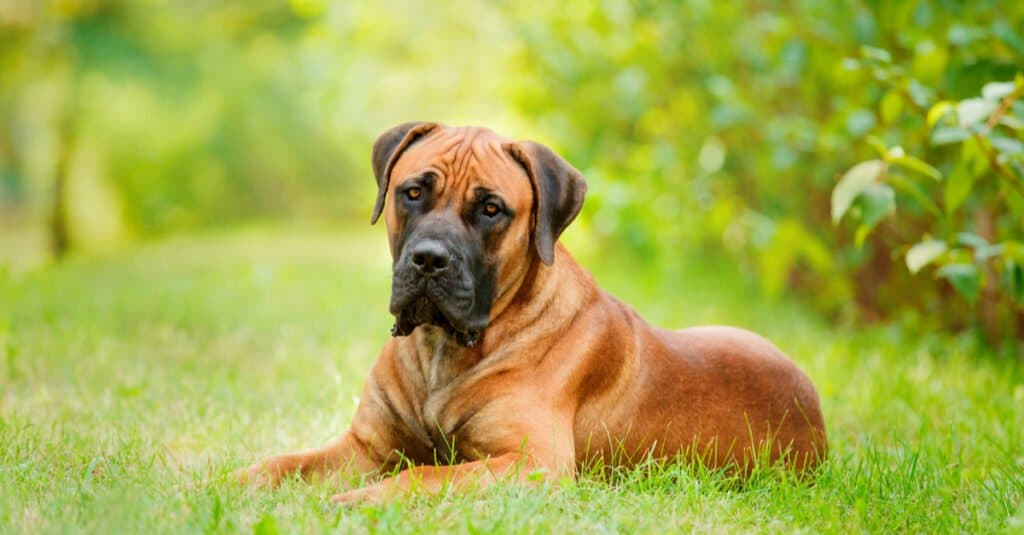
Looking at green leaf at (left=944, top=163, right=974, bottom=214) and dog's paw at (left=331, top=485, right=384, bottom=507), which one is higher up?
green leaf at (left=944, top=163, right=974, bottom=214)

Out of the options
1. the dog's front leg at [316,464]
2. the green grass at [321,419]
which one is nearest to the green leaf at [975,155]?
the green grass at [321,419]

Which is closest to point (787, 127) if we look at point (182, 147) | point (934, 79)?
point (934, 79)

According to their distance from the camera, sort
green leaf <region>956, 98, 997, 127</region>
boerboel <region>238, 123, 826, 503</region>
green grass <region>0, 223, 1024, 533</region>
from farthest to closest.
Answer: green leaf <region>956, 98, 997, 127</region> < boerboel <region>238, 123, 826, 503</region> < green grass <region>0, 223, 1024, 533</region>

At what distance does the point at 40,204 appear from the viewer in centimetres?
1482

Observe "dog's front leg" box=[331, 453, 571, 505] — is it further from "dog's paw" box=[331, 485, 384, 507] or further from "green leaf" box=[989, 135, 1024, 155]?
"green leaf" box=[989, 135, 1024, 155]

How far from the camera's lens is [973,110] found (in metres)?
4.21

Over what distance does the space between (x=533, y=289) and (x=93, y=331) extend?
3.88 metres

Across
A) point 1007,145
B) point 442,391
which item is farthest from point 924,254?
point 442,391

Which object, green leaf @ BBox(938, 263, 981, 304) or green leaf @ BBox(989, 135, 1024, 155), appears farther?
green leaf @ BBox(938, 263, 981, 304)

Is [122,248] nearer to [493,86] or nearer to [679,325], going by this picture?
[493,86]

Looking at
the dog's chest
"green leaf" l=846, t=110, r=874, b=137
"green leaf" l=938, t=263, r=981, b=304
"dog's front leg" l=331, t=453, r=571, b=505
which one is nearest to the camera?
"dog's front leg" l=331, t=453, r=571, b=505

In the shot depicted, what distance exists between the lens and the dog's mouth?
3.88 meters

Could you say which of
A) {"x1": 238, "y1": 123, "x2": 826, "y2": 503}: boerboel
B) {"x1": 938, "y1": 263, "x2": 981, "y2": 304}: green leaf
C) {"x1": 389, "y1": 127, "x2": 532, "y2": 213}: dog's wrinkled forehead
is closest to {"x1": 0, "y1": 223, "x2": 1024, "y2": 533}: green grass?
{"x1": 238, "y1": 123, "x2": 826, "y2": 503}: boerboel

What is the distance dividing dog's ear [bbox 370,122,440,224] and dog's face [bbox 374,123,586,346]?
17 mm
